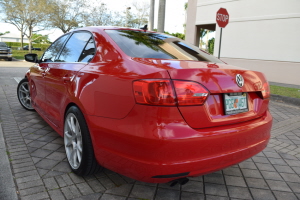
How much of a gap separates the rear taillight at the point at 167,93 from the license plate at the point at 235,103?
0.28 metres

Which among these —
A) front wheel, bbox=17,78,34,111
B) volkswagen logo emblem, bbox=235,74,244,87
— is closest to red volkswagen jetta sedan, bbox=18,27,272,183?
volkswagen logo emblem, bbox=235,74,244,87

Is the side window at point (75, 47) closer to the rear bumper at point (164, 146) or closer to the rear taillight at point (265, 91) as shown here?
the rear bumper at point (164, 146)

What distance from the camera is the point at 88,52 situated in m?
2.71

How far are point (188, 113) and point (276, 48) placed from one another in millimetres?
12228

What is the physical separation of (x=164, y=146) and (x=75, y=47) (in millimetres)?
1854

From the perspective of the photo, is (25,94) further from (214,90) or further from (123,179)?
(214,90)

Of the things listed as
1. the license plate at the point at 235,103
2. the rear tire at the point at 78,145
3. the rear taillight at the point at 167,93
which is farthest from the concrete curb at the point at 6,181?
the license plate at the point at 235,103

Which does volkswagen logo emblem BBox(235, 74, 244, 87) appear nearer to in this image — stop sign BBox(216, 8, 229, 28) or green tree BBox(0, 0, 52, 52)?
stop sign BBox(216, 8, 229, 28)

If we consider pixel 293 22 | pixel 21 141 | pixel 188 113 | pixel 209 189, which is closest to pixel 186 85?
pixel 188 113

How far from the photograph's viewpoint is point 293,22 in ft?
38.5

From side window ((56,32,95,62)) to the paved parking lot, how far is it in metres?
1.15

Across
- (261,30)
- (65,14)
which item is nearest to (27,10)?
(65,14)

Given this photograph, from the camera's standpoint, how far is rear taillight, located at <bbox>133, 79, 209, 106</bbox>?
1.83m

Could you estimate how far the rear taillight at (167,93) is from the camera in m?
1.83
